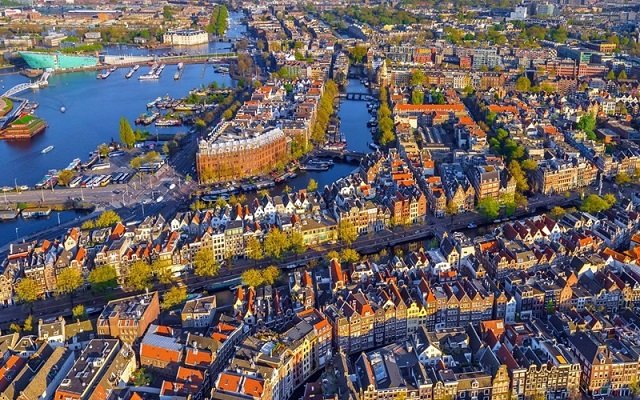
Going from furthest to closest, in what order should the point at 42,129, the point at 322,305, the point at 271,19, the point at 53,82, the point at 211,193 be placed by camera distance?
the point at 271,19 → the point at 53,82 → the point at 42,129 → the point at 211,193 → the point at 322,305

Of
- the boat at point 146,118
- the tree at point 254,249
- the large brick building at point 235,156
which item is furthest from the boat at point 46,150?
the tree at point 254,249

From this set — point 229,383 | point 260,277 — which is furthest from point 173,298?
point 229,383

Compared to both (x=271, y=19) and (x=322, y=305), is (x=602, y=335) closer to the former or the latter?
(x=322, y=305)

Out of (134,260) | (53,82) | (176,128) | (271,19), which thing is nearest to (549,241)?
(134,260)

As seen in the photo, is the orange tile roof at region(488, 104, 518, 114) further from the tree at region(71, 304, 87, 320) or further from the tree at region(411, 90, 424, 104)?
the tree at region(71, 304, 87, 320)

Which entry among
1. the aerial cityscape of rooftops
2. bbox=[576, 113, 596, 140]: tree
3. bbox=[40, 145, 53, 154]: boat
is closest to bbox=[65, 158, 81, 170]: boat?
the aerial cityscape of rooftops

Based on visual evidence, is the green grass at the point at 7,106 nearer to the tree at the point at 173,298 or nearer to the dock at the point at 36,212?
the dock at the point at 36,212

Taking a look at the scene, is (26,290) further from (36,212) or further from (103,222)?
(36,212)
